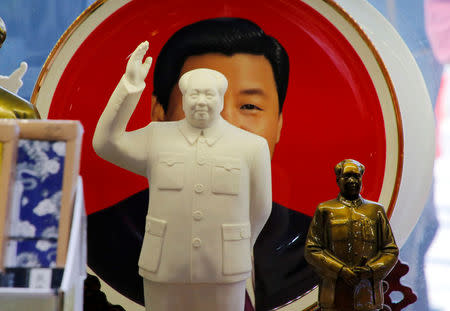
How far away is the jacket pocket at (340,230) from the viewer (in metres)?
2.40

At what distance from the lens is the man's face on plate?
3367 millimetres

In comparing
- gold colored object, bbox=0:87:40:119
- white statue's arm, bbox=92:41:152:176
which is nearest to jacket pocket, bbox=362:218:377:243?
white statue's arm, bbox=92:41:152:176

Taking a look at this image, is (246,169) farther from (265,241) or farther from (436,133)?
(436,133)

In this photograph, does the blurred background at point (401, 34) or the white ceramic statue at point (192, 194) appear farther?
the blurred background at point (401, 34)

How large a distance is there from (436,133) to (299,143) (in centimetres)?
81

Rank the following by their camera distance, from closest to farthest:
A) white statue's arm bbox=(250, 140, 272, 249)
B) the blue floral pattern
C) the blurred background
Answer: the blue floral pattern, white statue's arm bbox=(250, 140, 272, 249), the blurred background

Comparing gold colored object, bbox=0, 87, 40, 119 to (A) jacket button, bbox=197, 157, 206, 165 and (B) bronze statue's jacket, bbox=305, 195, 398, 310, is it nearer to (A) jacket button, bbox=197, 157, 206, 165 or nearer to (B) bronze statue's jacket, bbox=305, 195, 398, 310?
(A) jacket button, bbox=197, 157, 206, 165

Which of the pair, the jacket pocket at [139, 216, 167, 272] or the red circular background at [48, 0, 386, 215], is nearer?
the jacket pocket at [139, 216, 167, 272]

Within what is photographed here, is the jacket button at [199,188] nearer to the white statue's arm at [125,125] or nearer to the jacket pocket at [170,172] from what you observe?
the jacket pocket at [170,172]

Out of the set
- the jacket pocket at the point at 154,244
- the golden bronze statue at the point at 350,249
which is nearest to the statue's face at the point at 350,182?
the golden bronze statue at the point at 350,249

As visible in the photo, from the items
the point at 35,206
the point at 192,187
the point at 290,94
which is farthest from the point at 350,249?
the point at 35,206

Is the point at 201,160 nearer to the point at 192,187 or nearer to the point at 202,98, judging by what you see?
the point at 192,187

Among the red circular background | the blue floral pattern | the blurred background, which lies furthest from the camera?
the blurred background

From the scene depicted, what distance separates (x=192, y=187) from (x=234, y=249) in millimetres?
318
